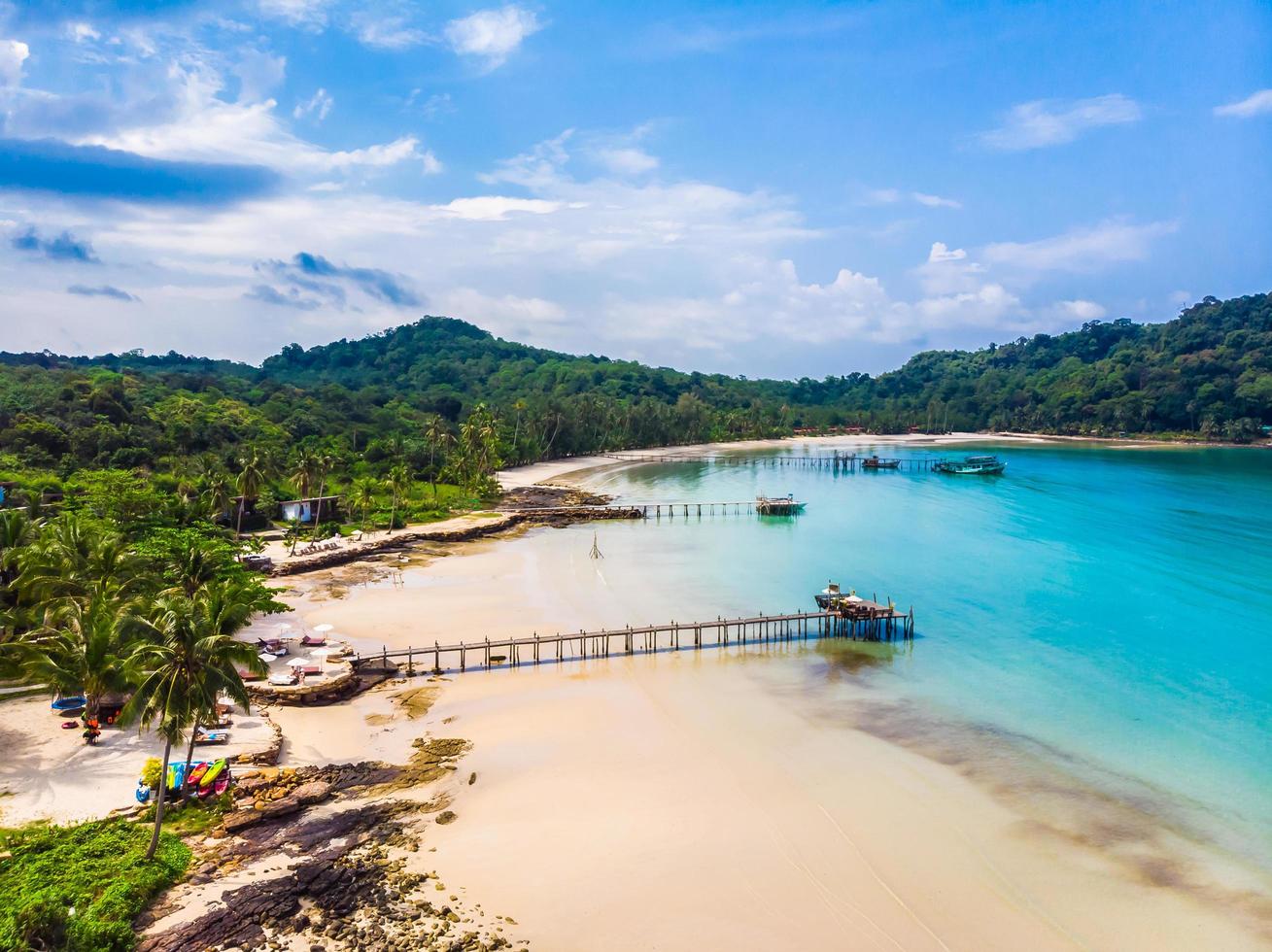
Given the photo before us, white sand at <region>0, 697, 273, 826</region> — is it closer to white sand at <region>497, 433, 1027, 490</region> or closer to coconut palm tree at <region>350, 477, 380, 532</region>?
coconut palm tree at <region>350, 477, 380, 532</region>

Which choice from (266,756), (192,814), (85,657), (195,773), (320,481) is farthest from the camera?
(320,481)

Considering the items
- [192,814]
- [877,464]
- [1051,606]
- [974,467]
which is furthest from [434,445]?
[974,467]

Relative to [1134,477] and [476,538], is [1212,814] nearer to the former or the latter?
[476,538]

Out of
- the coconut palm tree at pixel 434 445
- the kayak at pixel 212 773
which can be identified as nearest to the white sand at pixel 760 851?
the kayak at pixel 212 773

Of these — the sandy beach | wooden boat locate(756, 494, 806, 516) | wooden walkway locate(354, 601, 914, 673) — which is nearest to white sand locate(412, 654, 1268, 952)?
the sandy beach

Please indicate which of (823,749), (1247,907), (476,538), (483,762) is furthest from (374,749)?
(476,538)

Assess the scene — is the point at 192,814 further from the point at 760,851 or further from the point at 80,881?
the point at 760,851
